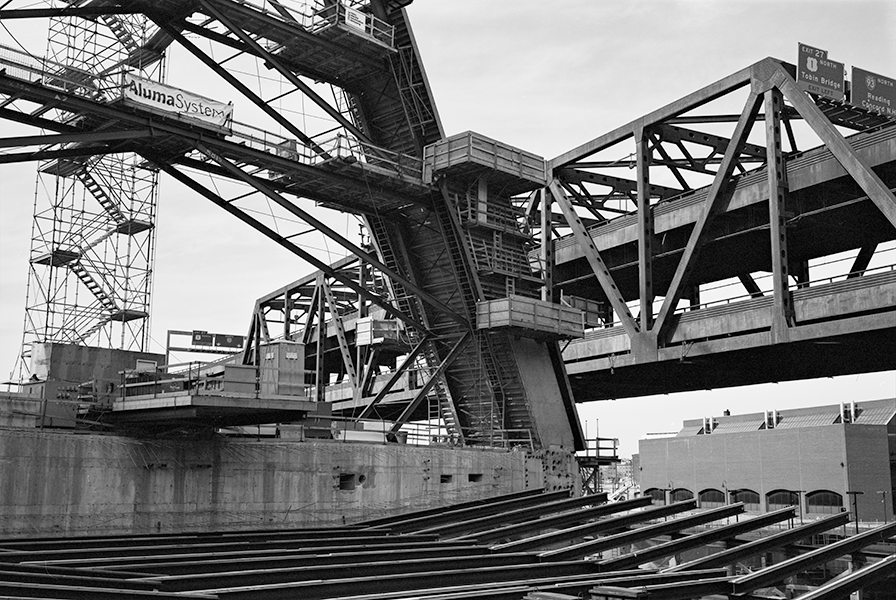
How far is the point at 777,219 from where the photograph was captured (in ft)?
140

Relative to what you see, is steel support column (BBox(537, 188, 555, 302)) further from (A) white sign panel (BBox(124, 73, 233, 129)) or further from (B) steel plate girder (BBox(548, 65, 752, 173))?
(A) white sign panel (BBox(124, 73, 233, 129))

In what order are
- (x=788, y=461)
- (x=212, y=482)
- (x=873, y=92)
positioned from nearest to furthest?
(x=212, y=482) < (x=873, y=92) < (x=788, y=461)

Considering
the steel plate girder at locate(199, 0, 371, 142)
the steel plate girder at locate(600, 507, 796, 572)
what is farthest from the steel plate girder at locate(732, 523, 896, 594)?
the steel plate girder at locate(199, 0, 371, 142)

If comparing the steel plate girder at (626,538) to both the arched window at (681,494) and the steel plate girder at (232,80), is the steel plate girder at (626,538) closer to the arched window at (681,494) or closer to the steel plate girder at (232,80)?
the steel plate girder at (232,80)

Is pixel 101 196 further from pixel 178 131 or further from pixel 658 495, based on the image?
pixel 658 495

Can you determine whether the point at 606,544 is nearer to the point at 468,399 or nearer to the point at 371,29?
the point at 468,399

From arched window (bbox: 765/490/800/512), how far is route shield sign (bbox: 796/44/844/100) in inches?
1575

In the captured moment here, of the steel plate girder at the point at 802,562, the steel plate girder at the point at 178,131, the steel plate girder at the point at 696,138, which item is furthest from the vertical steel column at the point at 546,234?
the steel plate girder at the point at 802,562

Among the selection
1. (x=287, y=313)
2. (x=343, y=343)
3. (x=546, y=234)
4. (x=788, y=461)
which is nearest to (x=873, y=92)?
(x=546, y=234)

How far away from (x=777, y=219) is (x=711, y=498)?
50.7 meters

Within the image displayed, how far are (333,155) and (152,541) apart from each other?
1746 centimetres

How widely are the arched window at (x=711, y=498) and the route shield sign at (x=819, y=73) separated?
46.9 m

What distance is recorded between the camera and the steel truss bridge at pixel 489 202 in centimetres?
3503

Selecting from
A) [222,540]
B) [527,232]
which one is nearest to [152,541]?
[222,540]
